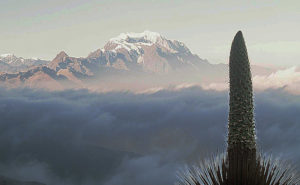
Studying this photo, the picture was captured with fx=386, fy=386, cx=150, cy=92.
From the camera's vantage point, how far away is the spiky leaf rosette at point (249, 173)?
21.6 feet

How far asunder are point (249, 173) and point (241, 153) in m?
0.41

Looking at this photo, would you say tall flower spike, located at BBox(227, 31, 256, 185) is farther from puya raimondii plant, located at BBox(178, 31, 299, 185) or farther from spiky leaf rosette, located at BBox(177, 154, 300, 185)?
spiky leaf rosette, located at BBox(177, 154, 300, 185)

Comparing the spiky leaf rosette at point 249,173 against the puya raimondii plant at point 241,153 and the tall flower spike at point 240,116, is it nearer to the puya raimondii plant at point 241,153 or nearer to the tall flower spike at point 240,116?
the puya raimondii plant at point 241,153

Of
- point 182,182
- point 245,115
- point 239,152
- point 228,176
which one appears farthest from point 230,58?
point 182,182

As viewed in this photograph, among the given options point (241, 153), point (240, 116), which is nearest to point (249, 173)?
point (241, 153)

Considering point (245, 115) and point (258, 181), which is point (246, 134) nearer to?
point (245, 115)

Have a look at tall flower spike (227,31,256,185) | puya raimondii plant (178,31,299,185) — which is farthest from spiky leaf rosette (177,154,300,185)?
tall flower spike (227,31,256,185)

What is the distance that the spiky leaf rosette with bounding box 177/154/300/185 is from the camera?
6.57 m

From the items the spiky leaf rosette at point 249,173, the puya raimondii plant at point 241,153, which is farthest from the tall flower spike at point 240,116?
the spiky leaf rosette at point 249,173

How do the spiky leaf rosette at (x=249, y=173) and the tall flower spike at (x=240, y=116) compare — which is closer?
the tall flower spike at (x=240, y=116)

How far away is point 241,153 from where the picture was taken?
6.27 meters

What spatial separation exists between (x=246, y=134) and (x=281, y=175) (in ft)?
4.70

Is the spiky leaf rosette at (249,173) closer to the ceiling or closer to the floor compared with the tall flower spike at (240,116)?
closer to the floor

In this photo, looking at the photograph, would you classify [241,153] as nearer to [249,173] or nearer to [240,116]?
[249,173]
